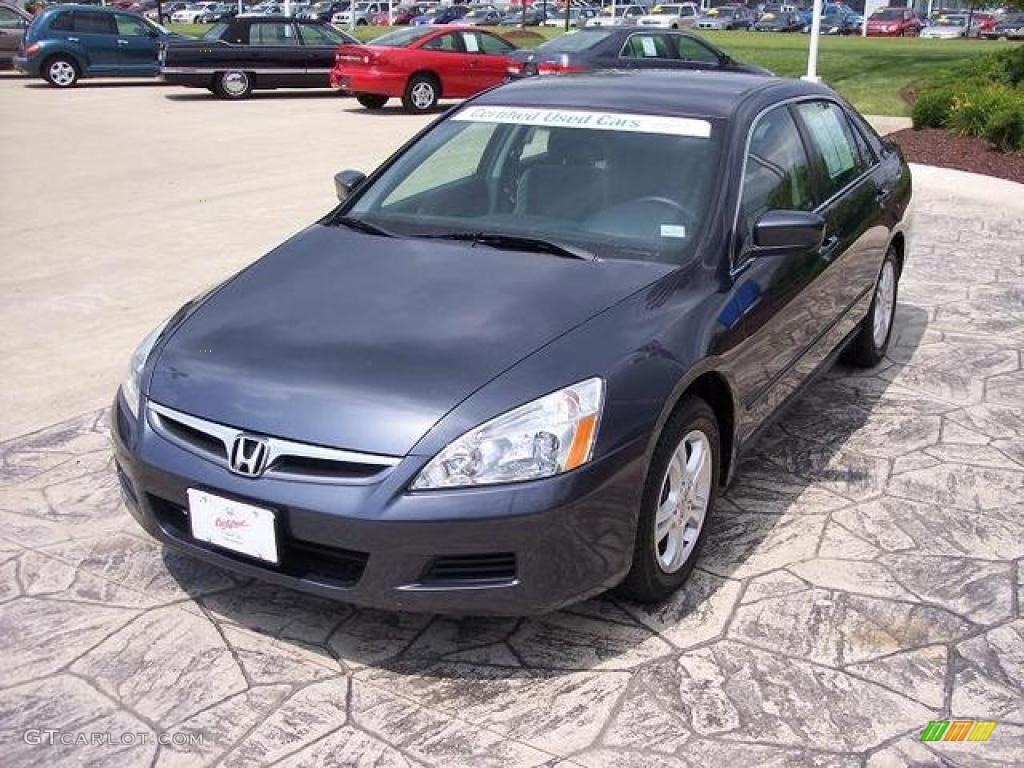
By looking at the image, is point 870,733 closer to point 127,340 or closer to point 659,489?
point 659,489

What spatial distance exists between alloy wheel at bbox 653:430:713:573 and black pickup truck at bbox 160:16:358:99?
19.0 meters

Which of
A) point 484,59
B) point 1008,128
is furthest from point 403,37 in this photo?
point 1008,128

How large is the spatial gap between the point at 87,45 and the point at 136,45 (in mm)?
978

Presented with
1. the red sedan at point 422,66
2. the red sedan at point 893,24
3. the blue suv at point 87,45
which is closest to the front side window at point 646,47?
the red sedan at point 422,66

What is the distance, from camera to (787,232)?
3.86 metres

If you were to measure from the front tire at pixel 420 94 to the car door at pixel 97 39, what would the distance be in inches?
307

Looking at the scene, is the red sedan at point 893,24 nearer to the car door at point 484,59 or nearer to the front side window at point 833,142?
the car door at point 484,59

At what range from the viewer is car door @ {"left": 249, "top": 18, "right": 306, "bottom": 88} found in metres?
21.0

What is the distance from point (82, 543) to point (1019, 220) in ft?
29.1

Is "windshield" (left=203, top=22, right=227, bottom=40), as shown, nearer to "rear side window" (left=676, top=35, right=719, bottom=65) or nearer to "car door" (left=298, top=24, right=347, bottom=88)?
"car door" (left=298, top=24, right=347, bottom=88)

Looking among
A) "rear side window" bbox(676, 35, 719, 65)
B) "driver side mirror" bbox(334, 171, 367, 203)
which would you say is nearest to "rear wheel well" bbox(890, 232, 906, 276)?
"driver side mirror" bbox(334, 171, 367, 203)

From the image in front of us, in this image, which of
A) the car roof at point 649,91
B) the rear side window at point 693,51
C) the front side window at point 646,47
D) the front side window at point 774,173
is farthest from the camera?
the rear side window at point 693,51

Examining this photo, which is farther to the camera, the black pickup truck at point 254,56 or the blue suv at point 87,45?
the blue suv at point 87,45

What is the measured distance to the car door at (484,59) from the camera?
19531mm
